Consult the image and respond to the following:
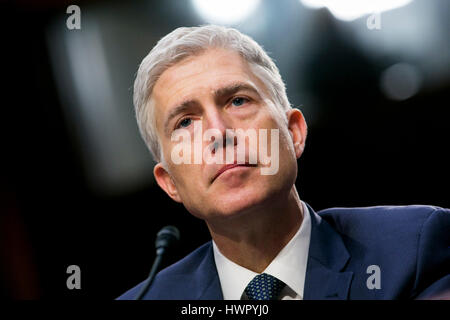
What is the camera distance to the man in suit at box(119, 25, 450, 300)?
137 cm

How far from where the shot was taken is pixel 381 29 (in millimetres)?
1583

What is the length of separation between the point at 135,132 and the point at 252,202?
59 cm

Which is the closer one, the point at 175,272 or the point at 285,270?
the point at 285,270

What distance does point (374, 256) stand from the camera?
1414 millimetres

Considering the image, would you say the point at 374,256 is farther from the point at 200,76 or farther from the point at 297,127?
the point at 200,76

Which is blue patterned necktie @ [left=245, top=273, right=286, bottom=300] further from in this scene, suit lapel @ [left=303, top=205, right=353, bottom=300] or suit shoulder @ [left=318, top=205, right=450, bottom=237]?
suit shoulder @ [left=318, top=205, right=450, bottom=237]

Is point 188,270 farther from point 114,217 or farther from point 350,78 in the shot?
point 350,78

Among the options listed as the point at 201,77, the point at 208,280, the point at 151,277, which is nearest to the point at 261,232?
the point at 208,280

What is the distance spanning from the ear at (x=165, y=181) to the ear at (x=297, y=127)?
44 centimetres

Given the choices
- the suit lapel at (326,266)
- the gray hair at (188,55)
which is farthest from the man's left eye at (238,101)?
the suit lapel at (326,266)

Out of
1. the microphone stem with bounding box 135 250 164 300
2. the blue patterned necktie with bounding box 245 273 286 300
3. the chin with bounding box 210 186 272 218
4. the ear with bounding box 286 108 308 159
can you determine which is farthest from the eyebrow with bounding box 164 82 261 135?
the blue patterned necktie with bounding box 245 273 286 300

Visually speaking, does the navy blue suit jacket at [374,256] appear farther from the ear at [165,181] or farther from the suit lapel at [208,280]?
the ear at [165,181]

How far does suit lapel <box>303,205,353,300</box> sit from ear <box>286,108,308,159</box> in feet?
0.89

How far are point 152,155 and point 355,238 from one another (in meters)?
0.75
